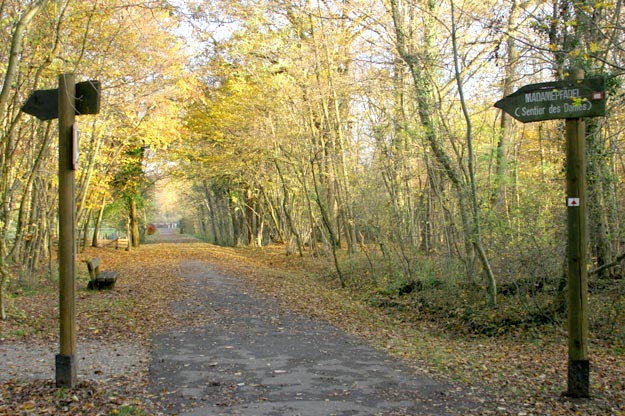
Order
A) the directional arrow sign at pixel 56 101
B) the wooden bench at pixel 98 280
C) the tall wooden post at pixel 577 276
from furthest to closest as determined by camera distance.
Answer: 1. the wooden bench at pixel 98 280
2. the directional arrow sign at pixel 56 101
3. the tall wooden post at pixel 577 276

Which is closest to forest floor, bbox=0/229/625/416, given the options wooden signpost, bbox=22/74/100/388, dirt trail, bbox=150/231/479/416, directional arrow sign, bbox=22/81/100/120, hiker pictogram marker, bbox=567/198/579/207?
dirt trail, bbox=150/231/479/416

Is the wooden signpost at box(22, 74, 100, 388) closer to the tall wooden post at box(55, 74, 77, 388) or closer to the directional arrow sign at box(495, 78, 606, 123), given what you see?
the tall wooden post at box(55, 74, 77, 388)

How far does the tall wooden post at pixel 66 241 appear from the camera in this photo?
19.1 feet

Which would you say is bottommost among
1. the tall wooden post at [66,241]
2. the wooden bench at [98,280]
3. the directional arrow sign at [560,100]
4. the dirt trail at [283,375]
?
the dirt trail at [283,375]

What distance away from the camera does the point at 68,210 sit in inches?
232

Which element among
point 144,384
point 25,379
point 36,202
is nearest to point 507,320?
point 144,384

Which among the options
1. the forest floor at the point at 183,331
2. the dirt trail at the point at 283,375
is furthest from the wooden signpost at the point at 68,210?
the dirt trail at the point at 283,375

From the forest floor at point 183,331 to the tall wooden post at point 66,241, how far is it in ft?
0.84

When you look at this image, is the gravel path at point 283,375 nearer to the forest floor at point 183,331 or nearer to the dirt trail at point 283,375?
the dirt trail at point 283,375

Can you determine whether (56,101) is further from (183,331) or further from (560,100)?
(560,100)

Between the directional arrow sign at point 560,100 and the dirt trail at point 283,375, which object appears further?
the directional arrow sign at point 560,100

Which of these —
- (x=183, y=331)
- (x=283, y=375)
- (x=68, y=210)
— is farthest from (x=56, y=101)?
(x=183, y=331)

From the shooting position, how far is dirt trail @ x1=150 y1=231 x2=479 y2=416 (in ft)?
18.5

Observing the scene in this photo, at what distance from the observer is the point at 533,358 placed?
7.99 metres
